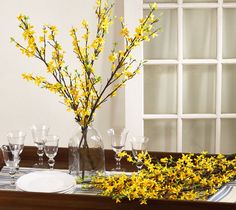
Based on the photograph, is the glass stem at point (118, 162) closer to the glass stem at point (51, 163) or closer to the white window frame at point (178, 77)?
the glass stem at point (51, 163)

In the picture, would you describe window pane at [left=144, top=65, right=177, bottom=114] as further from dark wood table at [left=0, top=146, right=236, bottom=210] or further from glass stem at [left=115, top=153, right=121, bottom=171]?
dark wood table at [left=0, top=146, right=236, bottom=210]

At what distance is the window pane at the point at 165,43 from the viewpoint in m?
3.63

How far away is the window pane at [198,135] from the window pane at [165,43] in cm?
49

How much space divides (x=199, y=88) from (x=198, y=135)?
331 millimetres

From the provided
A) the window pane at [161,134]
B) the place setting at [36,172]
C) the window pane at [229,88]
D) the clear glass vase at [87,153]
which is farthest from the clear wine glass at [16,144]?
the window pane at [229,88]

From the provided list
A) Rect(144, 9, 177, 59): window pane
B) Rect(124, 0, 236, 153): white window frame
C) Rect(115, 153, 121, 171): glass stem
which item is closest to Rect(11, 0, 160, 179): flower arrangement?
Rect(115, 153, 121, 171): glass stem

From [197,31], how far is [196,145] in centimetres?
80

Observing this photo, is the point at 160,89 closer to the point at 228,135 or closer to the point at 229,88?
Result: the point at 229,88

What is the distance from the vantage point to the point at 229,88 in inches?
146

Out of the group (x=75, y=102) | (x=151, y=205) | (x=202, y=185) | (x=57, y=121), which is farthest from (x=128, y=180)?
(x=57, y=121)

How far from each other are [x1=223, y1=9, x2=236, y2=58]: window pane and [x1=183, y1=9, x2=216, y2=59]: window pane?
7 cm

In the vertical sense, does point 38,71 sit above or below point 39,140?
above

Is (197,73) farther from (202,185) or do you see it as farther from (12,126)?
(202,185)

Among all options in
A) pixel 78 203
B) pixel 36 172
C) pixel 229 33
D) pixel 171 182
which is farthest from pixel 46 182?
pixel 229 33
